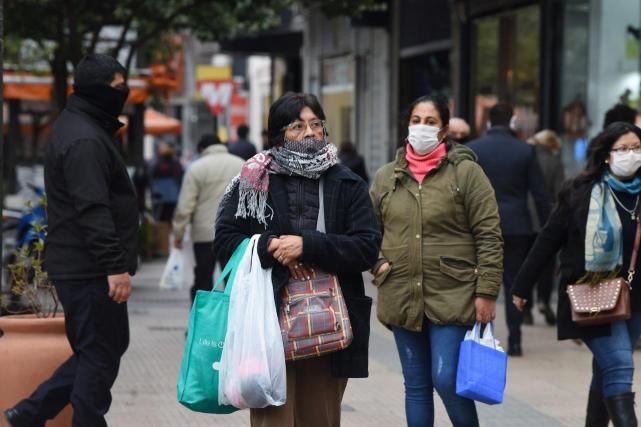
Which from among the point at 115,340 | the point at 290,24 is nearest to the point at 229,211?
the point at 115,340

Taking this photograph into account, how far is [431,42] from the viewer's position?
1891 centimetres

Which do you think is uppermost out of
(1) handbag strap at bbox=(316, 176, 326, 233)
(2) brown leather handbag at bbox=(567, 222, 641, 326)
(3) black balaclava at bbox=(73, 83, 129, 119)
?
(3) black balaclava at bbox=(73, 83, 129, 119)

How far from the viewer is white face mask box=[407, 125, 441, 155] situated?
5824 millimetres

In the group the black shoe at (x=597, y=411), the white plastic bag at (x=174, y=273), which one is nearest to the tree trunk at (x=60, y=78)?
→ the white plastic bag at (x=174, y=273)

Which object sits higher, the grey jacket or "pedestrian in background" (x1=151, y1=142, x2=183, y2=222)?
the grey jacket

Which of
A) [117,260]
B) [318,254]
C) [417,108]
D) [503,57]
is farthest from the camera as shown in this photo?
[503,57]

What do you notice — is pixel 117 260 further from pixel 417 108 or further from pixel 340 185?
pixel 417 108

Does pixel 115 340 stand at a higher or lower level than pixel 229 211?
lower

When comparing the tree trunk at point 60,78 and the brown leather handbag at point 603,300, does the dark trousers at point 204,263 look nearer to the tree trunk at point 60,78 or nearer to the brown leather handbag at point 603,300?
the brown leather handbag at point 603,300

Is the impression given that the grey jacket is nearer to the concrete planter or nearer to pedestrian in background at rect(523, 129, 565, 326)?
pedestrian in background at rect(523, 129, 565, 326)

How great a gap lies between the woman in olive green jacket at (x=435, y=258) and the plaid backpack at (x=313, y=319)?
728mm

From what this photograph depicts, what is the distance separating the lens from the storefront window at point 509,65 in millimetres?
15172

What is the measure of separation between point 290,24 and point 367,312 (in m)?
21.3

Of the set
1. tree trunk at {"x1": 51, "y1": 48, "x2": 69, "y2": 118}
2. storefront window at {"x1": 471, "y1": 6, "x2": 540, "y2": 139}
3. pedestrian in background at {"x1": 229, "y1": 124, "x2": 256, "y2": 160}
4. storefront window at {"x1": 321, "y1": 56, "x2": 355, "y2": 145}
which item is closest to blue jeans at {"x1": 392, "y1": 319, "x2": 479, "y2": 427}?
storefront window at {"x1": 471, "y1": 6, "x2": 540, "y2": 139}
